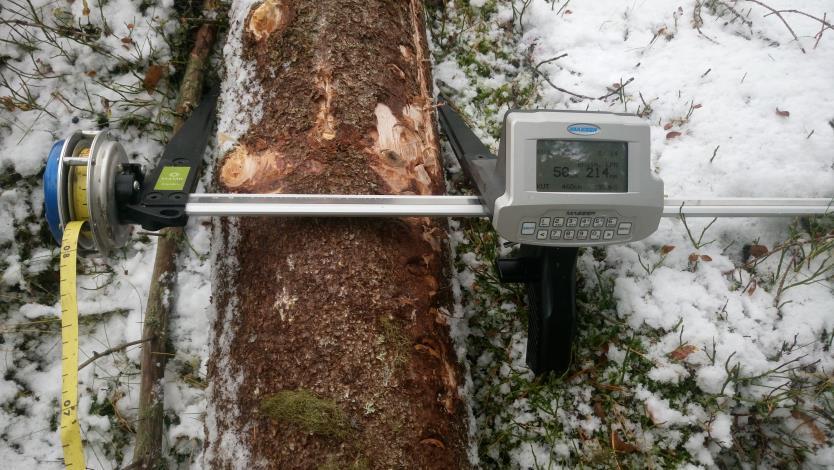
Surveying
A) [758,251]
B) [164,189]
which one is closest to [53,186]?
[164,189]

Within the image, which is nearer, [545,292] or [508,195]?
[508,195]

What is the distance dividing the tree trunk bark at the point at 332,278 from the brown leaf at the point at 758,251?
3.73 feet

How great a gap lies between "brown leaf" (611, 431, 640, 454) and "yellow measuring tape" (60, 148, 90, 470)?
59.0 inches

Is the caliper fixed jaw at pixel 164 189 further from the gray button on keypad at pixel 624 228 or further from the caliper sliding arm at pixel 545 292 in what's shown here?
the gray button on keypad at pixel 624 228

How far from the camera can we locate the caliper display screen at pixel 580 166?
138cm

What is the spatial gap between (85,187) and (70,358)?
1.47ft

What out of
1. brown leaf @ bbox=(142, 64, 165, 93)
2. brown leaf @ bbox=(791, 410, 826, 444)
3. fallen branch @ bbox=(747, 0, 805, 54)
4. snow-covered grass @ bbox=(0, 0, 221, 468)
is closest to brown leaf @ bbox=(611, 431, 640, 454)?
brown leaf @ bbox=(791, 410, 826, 444)

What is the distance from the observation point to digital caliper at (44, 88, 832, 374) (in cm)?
137

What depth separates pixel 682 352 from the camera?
1716 millimetres

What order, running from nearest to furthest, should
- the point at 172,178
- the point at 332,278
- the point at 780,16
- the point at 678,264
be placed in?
the point at 332,278 < the point at 172,178 < the point at 678,264 < the point at 780,16

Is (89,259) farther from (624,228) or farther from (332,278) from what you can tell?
(624,228)

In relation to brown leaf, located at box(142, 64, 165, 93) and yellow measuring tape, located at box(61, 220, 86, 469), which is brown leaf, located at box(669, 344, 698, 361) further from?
brown leaf, located at box(142, 64, 165, 93)

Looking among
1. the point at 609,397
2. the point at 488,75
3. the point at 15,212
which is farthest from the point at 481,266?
the point at 15,212

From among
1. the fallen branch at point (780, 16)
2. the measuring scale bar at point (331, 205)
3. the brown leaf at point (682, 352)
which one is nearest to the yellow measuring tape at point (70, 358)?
the measuring scale bar at point (331, 205)
